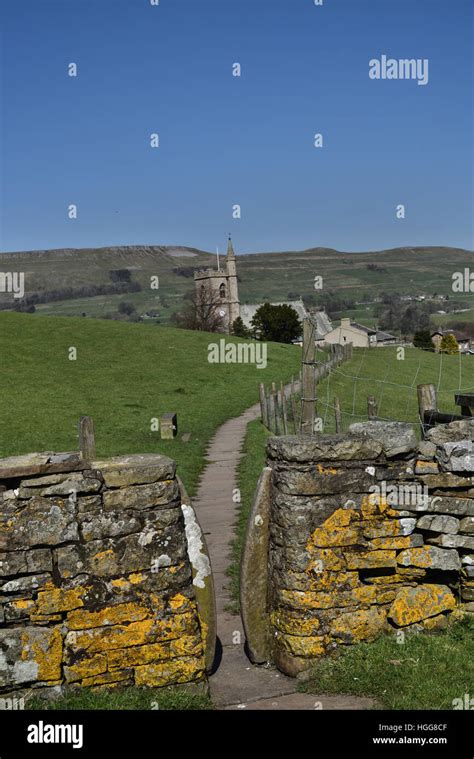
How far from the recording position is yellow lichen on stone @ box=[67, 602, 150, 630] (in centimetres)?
743

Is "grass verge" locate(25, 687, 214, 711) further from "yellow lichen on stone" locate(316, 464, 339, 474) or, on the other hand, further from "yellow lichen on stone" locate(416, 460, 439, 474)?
"yellow lichen on stone" locate(416, 460, 439, 474)

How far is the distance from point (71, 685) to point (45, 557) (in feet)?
3.99

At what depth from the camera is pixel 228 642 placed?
914 cm

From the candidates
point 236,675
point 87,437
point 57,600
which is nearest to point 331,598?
point 236,675

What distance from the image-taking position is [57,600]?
7375mm

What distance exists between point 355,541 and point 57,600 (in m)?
3.01

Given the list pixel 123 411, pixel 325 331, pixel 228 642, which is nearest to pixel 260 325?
pixel 325 331

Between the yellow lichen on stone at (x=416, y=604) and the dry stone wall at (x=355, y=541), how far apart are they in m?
0.01

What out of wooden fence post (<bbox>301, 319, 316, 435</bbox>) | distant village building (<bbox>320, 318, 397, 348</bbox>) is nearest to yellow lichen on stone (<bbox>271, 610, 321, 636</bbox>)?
wooden fence post (<bbox>301, 319, 316, 435</bbox>)

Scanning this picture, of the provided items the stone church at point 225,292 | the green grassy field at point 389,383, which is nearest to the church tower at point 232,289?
the stone church at point 225,292

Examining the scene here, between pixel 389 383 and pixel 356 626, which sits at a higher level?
pixel 389 383

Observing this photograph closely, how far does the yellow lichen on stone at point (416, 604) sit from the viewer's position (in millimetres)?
8359

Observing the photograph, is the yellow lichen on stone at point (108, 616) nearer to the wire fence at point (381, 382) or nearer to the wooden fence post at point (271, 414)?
the wire fence at point (381, 382)

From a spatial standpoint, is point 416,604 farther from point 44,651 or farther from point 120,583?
point 44,651
